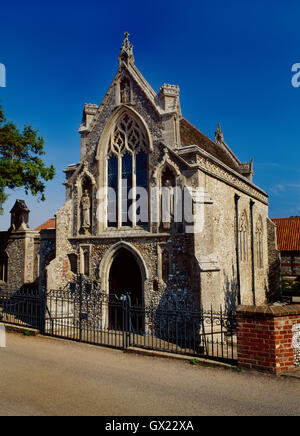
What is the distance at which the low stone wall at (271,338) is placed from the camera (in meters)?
6.83

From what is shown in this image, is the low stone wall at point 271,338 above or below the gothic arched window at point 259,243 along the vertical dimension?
below

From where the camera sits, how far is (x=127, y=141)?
546 inches

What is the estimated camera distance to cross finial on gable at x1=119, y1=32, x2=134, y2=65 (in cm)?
1391

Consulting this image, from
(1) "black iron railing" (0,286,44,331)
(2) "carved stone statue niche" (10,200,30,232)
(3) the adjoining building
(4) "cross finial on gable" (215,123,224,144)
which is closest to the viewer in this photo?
→ (3) the adjoining building

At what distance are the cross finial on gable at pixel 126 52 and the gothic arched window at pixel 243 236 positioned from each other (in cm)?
910

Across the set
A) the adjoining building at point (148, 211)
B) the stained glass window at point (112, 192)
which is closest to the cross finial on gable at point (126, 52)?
the adjoining building at point (148, 211)

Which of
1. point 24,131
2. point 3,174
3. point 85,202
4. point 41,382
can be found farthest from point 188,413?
point 24,131

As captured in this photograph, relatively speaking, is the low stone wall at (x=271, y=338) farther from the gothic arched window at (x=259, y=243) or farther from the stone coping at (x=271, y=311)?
the gothic arched window at (x=259, y=243)

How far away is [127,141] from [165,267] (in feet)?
18.4

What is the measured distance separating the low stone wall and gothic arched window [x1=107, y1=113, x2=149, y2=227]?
659 cm

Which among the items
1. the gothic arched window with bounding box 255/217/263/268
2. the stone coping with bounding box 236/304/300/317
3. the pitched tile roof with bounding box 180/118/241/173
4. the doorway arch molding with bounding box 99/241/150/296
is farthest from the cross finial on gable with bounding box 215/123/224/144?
the stone coping with bounding box 236/304/300/317

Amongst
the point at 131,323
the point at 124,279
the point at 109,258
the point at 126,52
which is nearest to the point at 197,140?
the point at 126,52

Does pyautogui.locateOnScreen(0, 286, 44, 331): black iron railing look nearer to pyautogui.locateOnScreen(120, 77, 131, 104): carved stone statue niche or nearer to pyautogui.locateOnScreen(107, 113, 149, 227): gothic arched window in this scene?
pyautogui.locateOnScreen(107, 113, 149, 227): gothic arched window
